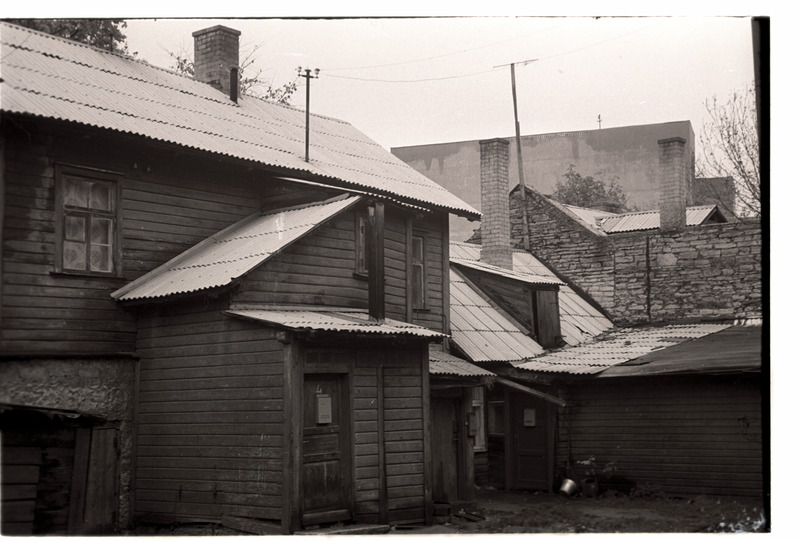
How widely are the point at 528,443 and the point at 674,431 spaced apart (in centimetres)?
300

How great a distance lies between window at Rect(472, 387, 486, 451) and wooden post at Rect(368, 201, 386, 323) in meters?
6.07

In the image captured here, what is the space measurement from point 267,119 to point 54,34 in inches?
164

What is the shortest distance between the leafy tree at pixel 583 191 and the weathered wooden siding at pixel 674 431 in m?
18.9

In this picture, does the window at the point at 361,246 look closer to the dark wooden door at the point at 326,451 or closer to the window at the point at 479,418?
the dark wooden door at the point at 326,451

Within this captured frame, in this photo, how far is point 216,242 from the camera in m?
15.1

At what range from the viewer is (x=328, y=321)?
541 inches

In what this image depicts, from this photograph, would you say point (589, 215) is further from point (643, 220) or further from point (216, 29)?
point (216, 29)

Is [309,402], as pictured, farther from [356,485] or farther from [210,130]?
[210,130]

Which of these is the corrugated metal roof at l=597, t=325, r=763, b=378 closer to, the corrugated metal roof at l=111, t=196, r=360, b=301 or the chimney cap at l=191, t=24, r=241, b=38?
the corrugated metal roof at l=111, t=196, r=360, b=301

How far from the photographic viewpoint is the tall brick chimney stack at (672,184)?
83.4 ft

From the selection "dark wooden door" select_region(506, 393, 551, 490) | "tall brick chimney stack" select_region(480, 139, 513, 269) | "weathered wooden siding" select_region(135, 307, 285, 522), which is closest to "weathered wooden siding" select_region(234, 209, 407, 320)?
"weathered wooden siding" select_region(135, 307, 285, 522)

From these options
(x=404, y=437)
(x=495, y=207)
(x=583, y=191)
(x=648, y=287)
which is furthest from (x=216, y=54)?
(x=583, y=191)

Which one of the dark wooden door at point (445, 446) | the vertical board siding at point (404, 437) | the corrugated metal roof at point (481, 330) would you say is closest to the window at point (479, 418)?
the corrugated metal roof at point (481, 330)

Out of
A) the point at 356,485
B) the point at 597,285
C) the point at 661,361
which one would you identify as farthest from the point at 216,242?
the point at 597,285
